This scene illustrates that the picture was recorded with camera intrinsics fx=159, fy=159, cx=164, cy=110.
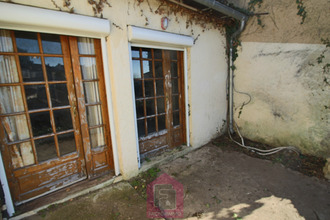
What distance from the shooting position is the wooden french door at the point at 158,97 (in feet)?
10.2

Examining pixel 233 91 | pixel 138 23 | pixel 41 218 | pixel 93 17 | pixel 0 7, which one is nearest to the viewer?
pixel 0 7

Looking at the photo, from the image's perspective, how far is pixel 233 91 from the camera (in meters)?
4.46

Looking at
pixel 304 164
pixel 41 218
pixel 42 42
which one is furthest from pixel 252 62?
pixel 41 218

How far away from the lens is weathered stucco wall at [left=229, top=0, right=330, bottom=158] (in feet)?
10.3

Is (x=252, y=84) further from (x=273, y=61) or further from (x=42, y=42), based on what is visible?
(x=42, y=42)

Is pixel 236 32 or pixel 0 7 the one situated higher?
pixel 236 32

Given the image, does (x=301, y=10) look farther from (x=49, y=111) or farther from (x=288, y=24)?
(x=49, y=111)

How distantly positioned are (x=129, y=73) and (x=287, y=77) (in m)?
3.39

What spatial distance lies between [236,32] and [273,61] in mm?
1161

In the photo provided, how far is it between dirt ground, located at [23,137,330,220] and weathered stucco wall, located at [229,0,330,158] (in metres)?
0.86

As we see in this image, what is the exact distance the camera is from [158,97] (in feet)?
11.1

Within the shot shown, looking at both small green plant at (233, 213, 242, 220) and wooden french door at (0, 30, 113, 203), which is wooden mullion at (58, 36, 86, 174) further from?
small green plant at (233, 213, 242, 220)

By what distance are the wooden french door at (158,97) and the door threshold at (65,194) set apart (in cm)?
87

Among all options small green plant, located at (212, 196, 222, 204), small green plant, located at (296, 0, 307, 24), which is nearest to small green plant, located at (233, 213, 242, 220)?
small green plant, located at (212, 196, 222, 204)
